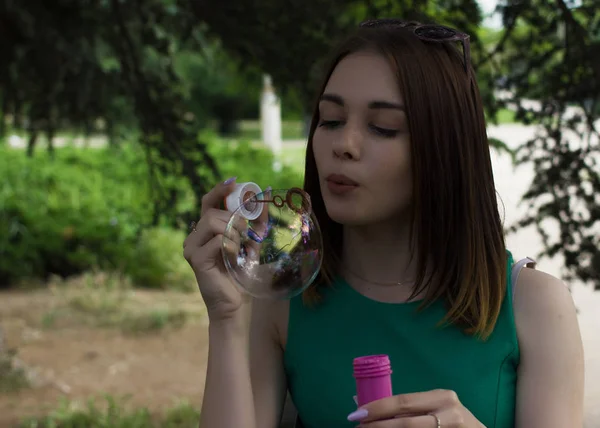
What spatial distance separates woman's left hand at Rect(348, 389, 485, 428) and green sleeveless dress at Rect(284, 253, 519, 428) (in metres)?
0.18

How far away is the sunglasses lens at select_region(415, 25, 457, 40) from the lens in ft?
5.25

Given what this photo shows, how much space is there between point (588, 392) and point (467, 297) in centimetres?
337

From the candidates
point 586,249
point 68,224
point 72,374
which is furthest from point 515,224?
point 68,224

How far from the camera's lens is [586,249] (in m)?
2.94

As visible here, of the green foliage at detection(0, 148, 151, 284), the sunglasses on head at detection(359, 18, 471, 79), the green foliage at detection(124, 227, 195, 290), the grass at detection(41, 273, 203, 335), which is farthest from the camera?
the green foliage at detection(124, 227, 195, 290)

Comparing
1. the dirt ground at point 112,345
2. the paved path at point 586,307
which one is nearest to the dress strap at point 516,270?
the paved path at point 586,307

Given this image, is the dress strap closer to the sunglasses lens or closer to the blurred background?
the blurred background

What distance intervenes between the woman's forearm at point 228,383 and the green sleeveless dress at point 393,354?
0.14 m

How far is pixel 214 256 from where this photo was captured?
1.54 meters

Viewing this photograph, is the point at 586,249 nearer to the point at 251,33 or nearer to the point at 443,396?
the point at 251,33

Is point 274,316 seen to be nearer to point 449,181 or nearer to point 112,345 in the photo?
point 449,181

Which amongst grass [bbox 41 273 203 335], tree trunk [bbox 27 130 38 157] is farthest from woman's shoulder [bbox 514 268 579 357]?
grass [bbox 41 273 203 335]

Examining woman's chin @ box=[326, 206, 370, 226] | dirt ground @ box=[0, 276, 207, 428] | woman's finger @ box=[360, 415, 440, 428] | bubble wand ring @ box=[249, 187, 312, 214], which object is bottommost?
dirt ground @ box=[0, 276, 207, 428]

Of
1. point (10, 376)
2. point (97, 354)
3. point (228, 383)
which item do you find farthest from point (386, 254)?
point (97, 354)
